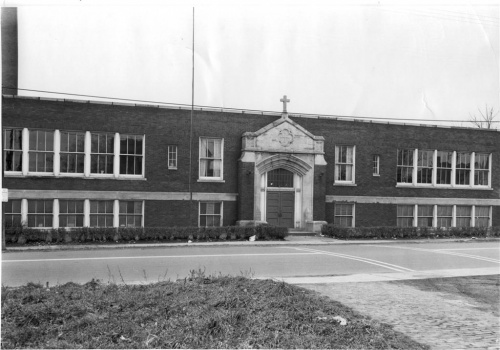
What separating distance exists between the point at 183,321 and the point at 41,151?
1936 cm

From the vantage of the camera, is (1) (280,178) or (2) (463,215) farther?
(2) (463,215)

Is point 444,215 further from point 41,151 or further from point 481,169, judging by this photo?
point 41,151

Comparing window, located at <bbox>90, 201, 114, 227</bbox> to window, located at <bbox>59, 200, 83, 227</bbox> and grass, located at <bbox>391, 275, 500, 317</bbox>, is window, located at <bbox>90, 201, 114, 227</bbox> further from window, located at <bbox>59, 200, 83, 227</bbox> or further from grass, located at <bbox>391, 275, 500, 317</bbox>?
grass, located at <bbox>391, 275, 500, 317</bbox>

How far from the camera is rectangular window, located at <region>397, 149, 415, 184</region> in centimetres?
3061

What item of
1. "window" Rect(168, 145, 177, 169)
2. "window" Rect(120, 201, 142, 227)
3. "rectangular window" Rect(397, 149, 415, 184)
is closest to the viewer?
"window" Rect(120, 201, 142, 227)

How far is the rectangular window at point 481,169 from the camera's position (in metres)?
32.5

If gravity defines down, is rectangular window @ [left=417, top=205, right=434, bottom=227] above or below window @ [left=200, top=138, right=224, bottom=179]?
below

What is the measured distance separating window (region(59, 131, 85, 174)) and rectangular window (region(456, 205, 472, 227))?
2200 cm

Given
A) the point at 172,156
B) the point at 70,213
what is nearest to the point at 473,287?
the point at 172,156

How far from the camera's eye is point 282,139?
27.1m

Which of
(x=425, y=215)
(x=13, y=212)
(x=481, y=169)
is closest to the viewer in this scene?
(x=13, y=212)

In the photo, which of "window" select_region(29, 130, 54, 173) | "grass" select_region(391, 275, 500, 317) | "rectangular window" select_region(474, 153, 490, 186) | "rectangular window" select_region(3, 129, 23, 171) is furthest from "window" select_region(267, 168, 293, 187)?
"grass" select_region(391, 275, 500, 317)

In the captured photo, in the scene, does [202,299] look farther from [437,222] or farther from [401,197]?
[437,222]

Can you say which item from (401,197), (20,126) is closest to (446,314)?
(20,126)
